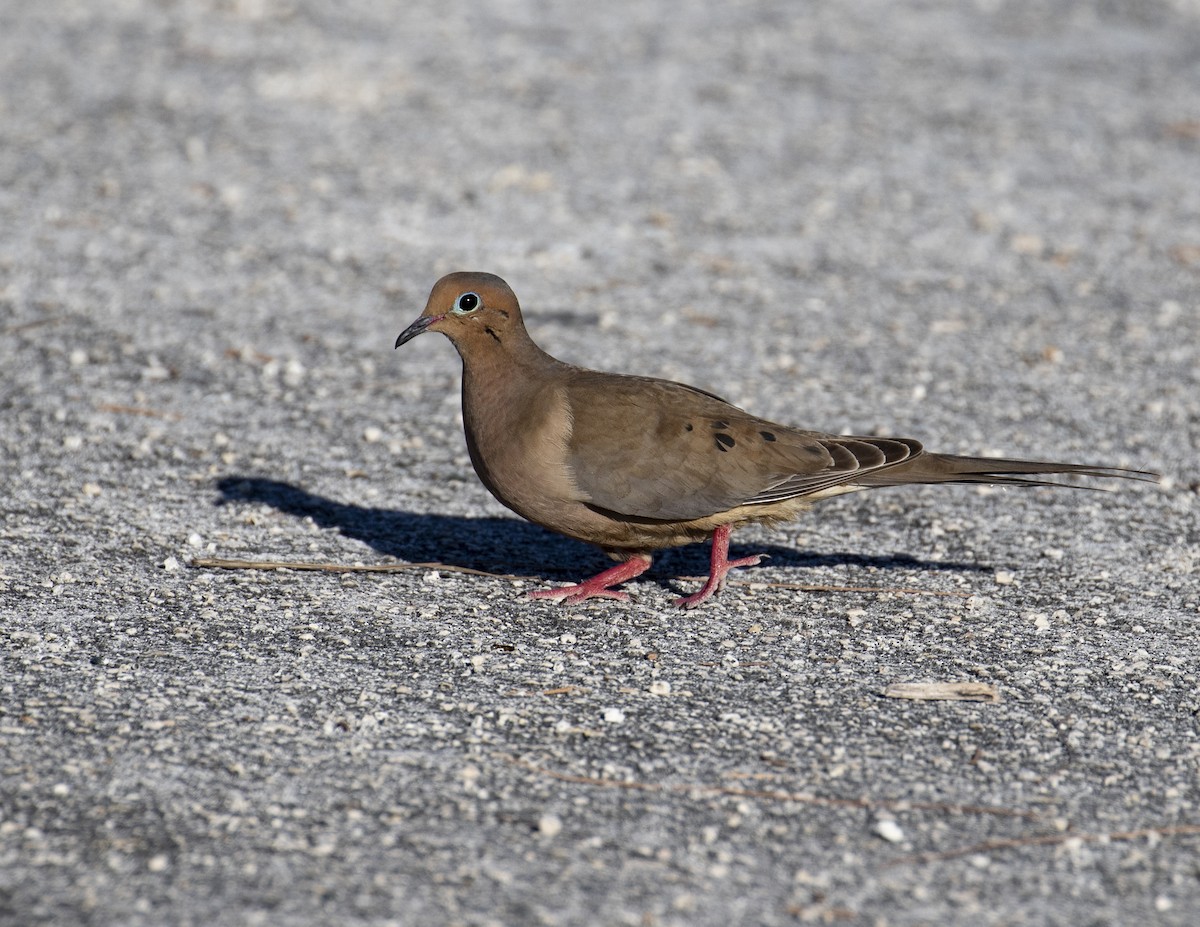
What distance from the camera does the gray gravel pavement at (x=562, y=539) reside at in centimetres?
345

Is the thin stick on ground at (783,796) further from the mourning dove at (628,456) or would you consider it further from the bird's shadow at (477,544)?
the bird's shadow at (477,544)

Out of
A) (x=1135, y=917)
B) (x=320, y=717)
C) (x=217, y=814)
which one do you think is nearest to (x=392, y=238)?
(x=320, y=717)

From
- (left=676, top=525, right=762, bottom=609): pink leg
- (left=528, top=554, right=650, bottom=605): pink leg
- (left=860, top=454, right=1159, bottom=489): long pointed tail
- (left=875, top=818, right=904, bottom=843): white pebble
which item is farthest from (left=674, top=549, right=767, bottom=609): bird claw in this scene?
(left=875, top=818, right=904, bottom=843): white pebble

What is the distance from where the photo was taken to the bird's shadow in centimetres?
532

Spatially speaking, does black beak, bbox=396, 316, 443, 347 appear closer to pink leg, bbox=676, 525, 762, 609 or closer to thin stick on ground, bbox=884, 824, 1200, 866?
pink leg, bbox=676, 525, 762, 609

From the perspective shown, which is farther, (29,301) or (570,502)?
(29,301)

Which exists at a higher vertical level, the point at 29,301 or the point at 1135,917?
the point at 29,301

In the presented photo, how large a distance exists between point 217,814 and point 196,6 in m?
10.2

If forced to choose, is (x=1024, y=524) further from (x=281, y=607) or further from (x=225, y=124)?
(x=225, y=124)

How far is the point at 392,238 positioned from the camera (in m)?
8.73

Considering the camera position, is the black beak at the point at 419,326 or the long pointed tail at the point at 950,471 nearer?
the long pointed tail at the point at 950,471

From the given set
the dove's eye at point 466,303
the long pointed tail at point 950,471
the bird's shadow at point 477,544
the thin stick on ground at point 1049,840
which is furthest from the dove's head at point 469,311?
the thin stick on ground at point 1049,840

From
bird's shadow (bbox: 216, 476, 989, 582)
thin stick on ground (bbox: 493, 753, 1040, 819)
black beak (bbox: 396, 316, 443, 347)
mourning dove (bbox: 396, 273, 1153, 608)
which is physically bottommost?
thin stick on ground (bbox: 493, 753, 1040, 819)

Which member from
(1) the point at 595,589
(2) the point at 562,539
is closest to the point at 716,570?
(1) the point at 595,589
